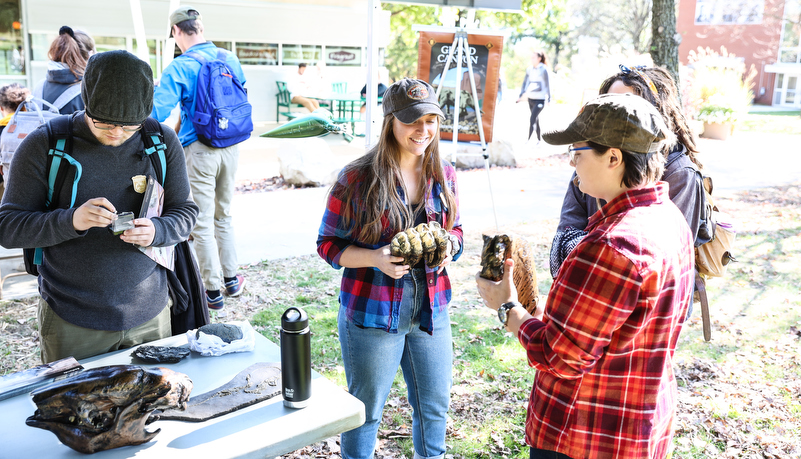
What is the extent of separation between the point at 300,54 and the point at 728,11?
26073mm

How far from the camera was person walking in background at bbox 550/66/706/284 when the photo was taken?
264 centimetres

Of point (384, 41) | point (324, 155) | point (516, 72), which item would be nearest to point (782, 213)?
point (324, 155)

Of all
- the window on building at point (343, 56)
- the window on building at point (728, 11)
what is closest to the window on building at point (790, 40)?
the window on building at point (728, 11)

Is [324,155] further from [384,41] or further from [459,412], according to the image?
[384,41]

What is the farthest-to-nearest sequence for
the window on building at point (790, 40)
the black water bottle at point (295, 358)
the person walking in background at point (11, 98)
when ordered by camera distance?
the window on building at point (790, 40) → the person walking in background at point (11, 98) → the black water bottle at point (295, 358)

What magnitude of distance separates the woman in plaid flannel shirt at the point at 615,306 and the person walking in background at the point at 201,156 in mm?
3534

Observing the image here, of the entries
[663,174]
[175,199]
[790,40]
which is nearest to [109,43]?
[175,199]

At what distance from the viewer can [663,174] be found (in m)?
2.63

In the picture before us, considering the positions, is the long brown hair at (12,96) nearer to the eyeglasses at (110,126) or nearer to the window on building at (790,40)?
the eyeglasses at (110,126)

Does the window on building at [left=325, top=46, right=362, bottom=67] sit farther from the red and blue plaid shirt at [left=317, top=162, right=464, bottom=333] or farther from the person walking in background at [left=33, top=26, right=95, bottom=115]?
the red and blue plaid shirt at [left=317, top=162, right=464, bottom=333]

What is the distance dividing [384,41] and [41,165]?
55.3 ft

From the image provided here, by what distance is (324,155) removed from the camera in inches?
385

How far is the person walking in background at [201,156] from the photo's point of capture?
455 cm

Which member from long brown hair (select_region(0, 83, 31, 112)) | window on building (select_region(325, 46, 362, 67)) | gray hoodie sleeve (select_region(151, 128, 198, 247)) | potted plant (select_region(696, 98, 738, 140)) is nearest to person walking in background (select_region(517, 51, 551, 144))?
potted plant (select_region(696, 98, 738, 140))
